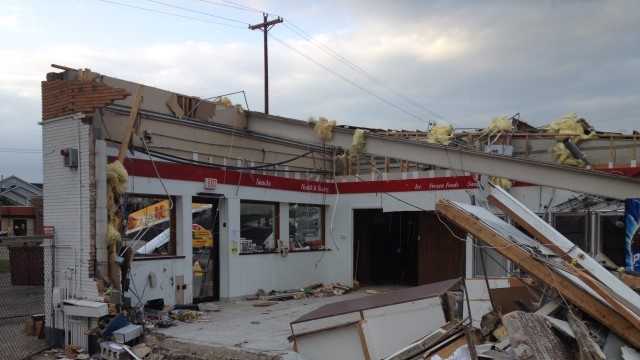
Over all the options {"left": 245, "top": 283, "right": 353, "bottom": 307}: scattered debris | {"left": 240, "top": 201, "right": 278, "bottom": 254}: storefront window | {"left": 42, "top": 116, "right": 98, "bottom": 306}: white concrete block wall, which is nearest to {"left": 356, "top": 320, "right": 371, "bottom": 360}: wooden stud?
{"left": 42, "top": 116, "right": 98, "bottom": 306}: white concrete block wall

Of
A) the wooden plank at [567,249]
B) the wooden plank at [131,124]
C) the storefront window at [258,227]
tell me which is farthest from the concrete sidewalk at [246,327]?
the wooden plank at [567,249]

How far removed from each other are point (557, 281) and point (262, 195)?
9.64 meters

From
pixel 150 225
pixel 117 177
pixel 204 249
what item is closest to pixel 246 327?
pixel 150 225

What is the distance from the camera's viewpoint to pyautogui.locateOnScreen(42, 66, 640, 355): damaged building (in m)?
9.91

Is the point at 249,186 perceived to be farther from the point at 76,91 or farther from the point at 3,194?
the point at 3,194

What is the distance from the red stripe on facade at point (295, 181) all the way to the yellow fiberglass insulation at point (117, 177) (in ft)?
3.91

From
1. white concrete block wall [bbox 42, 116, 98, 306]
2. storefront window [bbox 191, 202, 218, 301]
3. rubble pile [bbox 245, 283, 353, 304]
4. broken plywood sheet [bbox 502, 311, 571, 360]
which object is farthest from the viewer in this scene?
rubble pile [bbox 245, 283, 353, 304]

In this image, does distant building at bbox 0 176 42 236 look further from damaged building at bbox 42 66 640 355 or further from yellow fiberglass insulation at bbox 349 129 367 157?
yellow fiberglass insulation at bbox 349 129 367 157

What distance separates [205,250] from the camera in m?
13.8

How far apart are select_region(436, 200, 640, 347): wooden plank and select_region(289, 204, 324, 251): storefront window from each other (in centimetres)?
959

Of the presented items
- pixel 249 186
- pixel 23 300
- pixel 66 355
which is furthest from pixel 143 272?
pixel 23 300

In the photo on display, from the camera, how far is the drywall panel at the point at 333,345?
721 cm

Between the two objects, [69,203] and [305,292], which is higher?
[69,203]

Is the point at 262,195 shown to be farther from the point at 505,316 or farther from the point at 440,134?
the point at 505,316
